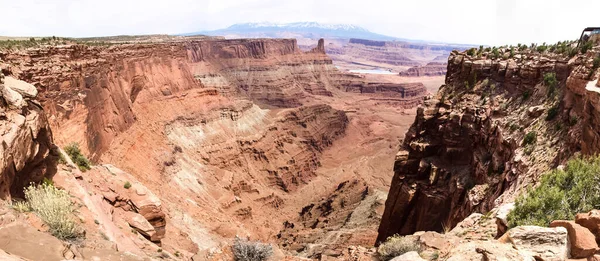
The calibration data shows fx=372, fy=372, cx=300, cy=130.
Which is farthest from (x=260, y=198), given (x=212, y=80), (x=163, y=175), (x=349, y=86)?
(x=349, y=86)

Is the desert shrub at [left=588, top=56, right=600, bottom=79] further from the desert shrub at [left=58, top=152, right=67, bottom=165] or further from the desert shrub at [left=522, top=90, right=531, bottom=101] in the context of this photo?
the desert shrub at [left=58, top=152, right=67, bottom=165]

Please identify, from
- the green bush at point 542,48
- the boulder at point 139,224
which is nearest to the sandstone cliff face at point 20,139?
the boulder at point 139,224

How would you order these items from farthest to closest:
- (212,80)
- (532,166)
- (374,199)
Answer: (212,80) → (374,199) → (532,166)

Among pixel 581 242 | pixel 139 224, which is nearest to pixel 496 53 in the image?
pixel 581 242

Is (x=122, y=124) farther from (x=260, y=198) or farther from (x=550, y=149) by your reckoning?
(x=550, y=149)

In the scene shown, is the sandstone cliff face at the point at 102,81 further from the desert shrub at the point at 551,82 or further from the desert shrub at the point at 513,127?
the desert shrub at the point at 551,82

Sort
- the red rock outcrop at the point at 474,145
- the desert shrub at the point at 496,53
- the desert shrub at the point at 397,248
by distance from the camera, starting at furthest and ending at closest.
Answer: the desert shrub at the point at 496,53
the red rock outcrop at the point at 474,145
the desert shrub at the point at 397,248
